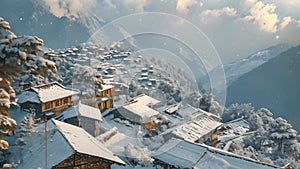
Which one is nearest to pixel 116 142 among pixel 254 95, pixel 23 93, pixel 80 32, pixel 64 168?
pixel 64 168

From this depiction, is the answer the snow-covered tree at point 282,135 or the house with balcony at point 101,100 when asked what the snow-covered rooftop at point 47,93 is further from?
the snow-covered tree at point 282,135

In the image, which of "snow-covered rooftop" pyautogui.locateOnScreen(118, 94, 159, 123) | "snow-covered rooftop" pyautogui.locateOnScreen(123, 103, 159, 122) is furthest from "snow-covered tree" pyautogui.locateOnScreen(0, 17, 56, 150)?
"snow-covered rooftop" pyautogui.locateOnScreen(123, 103, 159, 122)

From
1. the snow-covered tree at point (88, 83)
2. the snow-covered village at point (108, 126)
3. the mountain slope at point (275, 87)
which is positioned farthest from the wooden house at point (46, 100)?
the mountain slope at point (275, 87)

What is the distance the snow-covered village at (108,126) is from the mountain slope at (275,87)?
20.8m

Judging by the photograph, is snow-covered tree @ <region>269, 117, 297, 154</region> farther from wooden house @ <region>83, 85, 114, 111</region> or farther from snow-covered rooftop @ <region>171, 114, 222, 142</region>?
wooden house @ <region>83, 85, 114, 111</region>

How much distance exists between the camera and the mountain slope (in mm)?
88231

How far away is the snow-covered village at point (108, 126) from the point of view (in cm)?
732

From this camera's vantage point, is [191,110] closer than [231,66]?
Yes

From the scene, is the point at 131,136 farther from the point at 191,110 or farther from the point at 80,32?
the point at 80,32

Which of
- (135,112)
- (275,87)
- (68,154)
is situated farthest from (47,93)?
(275,87)

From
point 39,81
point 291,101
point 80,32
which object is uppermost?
point 80,32

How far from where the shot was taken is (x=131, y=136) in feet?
103

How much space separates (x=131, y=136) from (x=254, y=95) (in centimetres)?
7610

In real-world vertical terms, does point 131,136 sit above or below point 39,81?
below
